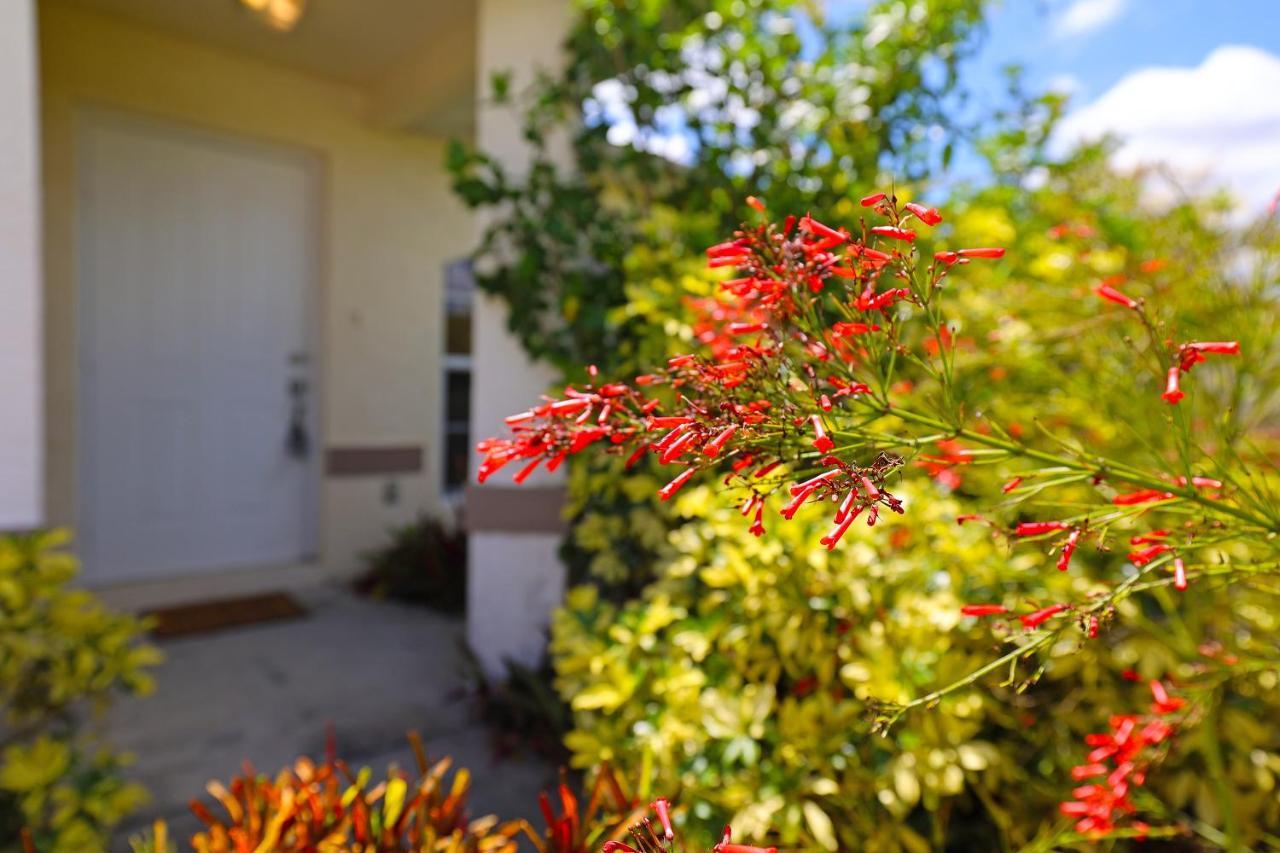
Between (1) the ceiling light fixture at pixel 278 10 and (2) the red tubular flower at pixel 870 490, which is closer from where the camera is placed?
(2) the red tubular flower at pixel 870 490

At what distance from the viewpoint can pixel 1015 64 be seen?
10.00 feet

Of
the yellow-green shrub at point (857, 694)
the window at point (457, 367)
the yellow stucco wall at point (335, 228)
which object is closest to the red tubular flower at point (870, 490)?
the yellow-green shrub at point (857, 694)

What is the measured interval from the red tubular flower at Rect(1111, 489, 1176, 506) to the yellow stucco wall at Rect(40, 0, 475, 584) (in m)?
4.45

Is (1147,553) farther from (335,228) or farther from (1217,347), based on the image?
(335,228)

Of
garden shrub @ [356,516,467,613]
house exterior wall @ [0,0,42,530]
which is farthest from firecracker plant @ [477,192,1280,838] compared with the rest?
garden shrub @ [356,516,467,613]

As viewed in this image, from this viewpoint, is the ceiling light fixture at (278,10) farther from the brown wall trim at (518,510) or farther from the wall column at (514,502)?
the brown wall trim at (518,510)

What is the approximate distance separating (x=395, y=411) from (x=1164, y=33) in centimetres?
426

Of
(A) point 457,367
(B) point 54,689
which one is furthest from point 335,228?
(B) point 54,689

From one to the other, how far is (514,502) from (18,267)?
5.91ft

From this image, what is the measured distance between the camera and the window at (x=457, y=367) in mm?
5445

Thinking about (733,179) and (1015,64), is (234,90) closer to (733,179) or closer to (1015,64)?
(733,179)

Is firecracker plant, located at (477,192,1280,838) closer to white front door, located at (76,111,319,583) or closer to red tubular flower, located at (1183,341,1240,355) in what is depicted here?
red tubular flower, located at (1183,341,1240,355)

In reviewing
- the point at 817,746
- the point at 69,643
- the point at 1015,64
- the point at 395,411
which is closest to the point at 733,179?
the point at 1015,64

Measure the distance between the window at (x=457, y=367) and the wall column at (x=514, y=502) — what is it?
235 centimetres
